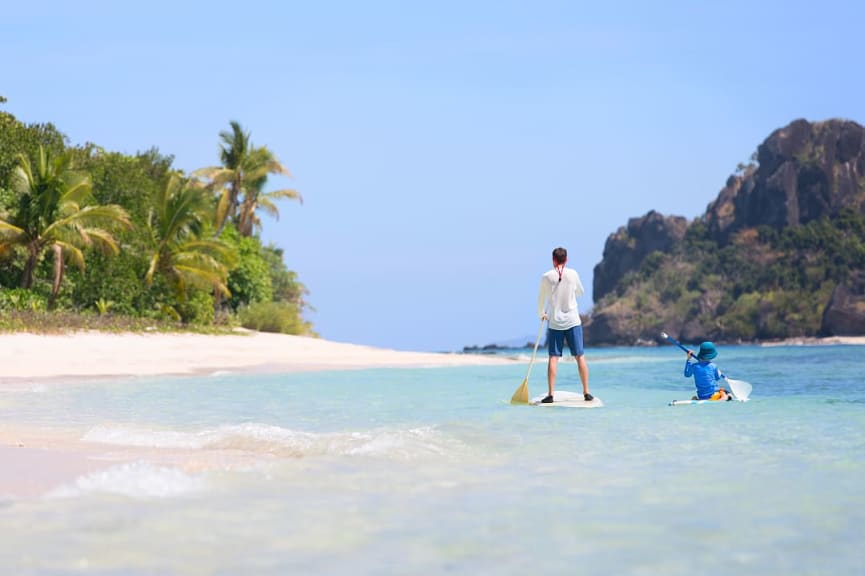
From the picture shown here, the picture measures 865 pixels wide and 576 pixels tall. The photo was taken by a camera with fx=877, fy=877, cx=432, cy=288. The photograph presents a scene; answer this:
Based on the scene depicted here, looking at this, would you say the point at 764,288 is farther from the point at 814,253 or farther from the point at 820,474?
the point at 820,474

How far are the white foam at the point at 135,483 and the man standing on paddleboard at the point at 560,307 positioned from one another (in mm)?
6006

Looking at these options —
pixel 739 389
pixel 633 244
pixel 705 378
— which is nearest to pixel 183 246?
pixel 739 389

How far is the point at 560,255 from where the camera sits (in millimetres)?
10234

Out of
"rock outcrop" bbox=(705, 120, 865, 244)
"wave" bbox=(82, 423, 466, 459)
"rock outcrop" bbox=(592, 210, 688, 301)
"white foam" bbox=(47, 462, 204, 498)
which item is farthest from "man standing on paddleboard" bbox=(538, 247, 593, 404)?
"rock outcrop" bbox=(592, 210, 688, 301)

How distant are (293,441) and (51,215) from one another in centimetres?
2255

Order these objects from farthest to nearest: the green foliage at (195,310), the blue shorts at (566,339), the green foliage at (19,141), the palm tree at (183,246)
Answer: the green foliage at (195,310) < the palm tree at (183,246) < the green foliage at (19,141) < the blue shorts at (566,339)

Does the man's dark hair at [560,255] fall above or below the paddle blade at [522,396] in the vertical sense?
above

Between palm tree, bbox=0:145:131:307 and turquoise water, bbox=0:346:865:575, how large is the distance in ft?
62.4

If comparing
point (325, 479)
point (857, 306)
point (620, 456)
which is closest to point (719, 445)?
point (620, 456)

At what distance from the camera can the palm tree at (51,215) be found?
2603 centimetres

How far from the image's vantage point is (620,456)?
5902 mm

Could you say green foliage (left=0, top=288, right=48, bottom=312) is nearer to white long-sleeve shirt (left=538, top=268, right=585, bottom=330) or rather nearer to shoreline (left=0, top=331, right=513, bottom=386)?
shoreline (left=0, top=331, right=513, bottom=386)

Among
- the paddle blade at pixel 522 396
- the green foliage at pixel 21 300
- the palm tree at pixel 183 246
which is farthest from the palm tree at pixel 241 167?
the paddle blade at pixel 522 396

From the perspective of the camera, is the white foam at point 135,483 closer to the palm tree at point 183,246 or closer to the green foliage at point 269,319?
the palm tree at point 183,246
